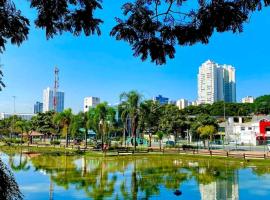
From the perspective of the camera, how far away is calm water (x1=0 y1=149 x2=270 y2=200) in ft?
74.4

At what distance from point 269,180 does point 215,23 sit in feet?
82.1

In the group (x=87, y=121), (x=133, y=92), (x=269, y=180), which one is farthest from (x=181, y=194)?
(x=87, y=121)

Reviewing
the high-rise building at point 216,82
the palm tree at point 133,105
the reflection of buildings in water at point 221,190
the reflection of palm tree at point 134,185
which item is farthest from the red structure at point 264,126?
the high-rise building at point 216,82

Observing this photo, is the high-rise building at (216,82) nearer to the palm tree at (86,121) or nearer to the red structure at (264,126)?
the red structure at (264,126)

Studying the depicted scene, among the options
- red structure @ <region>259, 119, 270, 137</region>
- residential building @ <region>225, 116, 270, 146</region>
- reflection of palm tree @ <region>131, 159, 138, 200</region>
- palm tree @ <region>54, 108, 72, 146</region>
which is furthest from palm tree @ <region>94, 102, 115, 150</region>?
reflection of palm tree @ <region>131, 159, 138, 200</region>

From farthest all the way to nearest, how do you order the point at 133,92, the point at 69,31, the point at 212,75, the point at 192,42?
the point at 212,75
the point at 133,92
the point at 69,31
the point at 192,42

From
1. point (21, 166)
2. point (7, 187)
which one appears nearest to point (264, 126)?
point (21, 166)

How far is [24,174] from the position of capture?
3297 centimetres

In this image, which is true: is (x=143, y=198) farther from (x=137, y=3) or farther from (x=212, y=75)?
(x=212, y=75)

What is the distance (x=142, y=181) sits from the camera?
2772 cm

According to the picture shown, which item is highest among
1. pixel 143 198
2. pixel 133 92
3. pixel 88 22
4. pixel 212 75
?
pixel 212 75

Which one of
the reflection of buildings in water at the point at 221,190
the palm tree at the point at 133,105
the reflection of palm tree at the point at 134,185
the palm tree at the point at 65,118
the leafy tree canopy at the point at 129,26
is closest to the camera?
the leafy tree canopy at the point at 129,26

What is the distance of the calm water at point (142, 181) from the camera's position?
22.7 metres

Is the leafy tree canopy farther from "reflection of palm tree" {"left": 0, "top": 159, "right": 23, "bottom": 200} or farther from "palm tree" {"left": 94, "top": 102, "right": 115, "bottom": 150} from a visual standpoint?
"palm tree" {"left": 94, "top": 102, "right": 115, "bottom": 150}
